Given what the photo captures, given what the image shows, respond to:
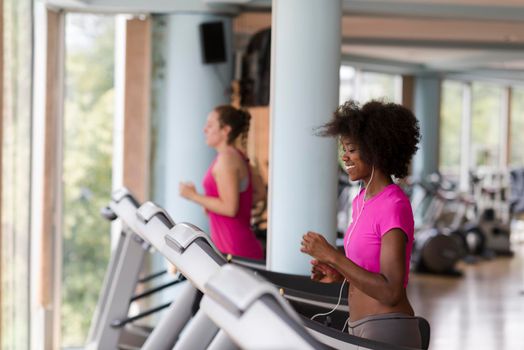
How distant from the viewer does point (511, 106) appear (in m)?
16.2

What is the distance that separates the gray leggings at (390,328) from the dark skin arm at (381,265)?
0.28 feet

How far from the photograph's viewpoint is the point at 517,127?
1641 cm

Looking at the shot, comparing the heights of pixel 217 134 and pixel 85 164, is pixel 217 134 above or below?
above

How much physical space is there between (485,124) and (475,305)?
806 centimetres

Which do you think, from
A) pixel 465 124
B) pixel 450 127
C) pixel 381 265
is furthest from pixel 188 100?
pixel 465 124

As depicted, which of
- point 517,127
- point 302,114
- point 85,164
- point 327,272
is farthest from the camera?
point 517,127

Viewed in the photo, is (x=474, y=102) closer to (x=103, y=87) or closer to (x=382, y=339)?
(x=103, y=87)

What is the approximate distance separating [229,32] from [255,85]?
0.44 meters

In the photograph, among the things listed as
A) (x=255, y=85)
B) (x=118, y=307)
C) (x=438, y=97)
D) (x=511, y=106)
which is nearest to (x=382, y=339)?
(x=118, y=307)

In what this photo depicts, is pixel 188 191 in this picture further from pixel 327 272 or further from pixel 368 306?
pixel 368 306

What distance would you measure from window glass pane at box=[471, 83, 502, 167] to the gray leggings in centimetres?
1301

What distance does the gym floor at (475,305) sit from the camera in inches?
262

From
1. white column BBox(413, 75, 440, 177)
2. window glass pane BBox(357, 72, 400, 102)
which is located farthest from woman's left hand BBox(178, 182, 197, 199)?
white column BBox(413, 75, 440, 177)

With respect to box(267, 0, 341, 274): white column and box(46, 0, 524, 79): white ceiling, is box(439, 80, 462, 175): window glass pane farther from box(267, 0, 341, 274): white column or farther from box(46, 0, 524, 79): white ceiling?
box(267, 0, 341, 274): white column
